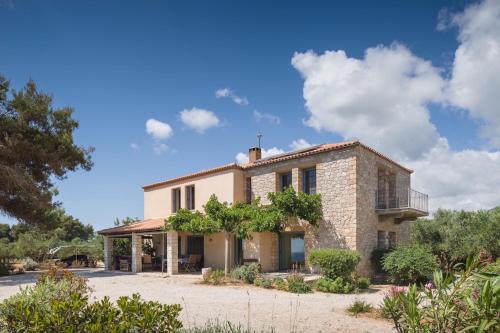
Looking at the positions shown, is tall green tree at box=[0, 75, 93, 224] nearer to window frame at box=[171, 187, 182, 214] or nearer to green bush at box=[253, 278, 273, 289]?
window frame at box=[171, 187, 182, 214]

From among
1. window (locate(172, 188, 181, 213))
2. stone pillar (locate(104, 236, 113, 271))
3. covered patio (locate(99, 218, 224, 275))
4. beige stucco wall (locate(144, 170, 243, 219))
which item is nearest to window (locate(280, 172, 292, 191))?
beige stucco wall (locate(144, 170, 243, 219))

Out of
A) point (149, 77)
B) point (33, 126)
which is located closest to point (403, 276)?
point (149, 77)

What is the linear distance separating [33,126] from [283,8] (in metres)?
13.1

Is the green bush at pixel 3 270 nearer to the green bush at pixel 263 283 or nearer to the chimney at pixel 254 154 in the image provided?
the chimney at pixel 254 154

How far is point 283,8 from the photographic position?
1141 centimetres

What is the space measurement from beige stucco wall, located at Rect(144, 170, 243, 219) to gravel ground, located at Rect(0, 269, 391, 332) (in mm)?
4782

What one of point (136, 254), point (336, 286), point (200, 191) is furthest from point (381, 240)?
point (136, 254)

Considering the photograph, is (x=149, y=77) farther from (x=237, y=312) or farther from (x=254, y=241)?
(x=254, y=241)

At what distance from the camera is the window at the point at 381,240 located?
18078mm

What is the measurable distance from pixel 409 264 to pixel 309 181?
5747mm

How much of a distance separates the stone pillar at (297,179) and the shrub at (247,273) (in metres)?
4.03

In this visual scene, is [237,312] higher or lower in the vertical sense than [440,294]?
lower

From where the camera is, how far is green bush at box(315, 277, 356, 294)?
1370 centimetres

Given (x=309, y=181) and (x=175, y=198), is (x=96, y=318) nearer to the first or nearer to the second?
(x=309, y=181)
